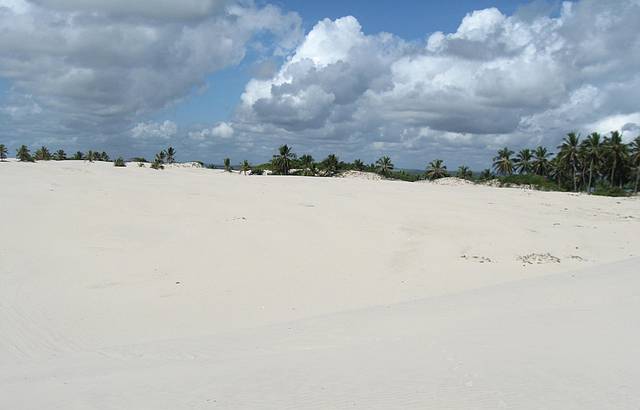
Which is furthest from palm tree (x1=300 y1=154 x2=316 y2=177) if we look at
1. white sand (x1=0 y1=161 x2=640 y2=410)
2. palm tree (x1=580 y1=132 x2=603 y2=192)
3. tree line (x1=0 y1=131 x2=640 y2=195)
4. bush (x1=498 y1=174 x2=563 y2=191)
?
white sand (x1=0 y1=161 x2=640 y2=410)

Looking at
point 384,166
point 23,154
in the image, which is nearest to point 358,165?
point 384,166

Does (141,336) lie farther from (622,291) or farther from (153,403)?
(622,291)

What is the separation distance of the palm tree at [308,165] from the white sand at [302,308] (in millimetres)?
49045

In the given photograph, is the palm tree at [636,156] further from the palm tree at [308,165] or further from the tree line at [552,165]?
the palm tree at [308,165]

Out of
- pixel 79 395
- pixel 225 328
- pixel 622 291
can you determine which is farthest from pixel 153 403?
pixel 622 291

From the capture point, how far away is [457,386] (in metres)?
4.88

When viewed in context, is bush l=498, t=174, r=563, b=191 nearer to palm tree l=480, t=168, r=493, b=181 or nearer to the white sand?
palm tree l=480, t=168, r=493, b=181

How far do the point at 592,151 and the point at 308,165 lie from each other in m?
38.8

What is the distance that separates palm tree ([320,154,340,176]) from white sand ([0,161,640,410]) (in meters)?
51.7

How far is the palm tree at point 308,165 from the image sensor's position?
68.8 meters

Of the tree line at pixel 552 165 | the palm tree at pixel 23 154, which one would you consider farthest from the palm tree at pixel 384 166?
the palm tree at pixel 23 154

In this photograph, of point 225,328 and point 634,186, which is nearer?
point 225,328

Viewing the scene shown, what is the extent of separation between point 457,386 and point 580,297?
17.9 ft

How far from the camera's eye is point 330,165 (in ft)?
241
